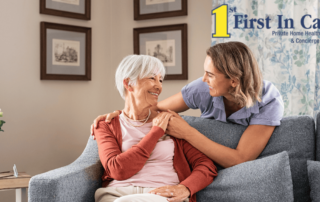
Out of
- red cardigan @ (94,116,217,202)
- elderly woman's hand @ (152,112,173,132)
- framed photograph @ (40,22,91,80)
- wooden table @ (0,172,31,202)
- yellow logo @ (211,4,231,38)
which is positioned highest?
yellow logo @ (211,4,231,38)

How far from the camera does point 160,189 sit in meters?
1.37

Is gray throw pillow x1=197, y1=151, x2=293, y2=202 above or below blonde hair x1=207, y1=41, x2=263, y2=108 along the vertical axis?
below

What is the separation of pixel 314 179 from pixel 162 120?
2.43 ft

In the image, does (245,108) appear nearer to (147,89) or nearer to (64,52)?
(147,89)

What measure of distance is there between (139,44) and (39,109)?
1054 millimetres

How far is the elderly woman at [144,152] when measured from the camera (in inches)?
55.8

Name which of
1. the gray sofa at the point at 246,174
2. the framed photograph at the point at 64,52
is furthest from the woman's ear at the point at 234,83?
the framed photograph at the point at 64,52

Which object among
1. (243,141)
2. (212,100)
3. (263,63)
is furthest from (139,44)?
(243,141)

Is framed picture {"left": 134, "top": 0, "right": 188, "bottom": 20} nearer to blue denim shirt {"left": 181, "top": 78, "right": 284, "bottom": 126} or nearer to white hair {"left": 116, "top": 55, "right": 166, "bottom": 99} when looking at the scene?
blue denim shirt {"left": 181, "top": 78, "right": 284, "bottom": 126}

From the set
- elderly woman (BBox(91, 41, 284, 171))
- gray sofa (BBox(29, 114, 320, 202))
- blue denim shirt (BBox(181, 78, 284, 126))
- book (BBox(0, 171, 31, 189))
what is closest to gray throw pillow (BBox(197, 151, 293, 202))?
gray sofa (BBox(29, 114, 320, 202))

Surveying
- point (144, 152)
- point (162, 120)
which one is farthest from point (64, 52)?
point (144, 152)

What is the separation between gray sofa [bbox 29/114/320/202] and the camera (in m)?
1.35

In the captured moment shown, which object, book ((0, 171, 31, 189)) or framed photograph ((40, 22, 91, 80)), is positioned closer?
book ((0, 171, 31, 189))

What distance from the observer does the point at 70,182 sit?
55.3 inches
